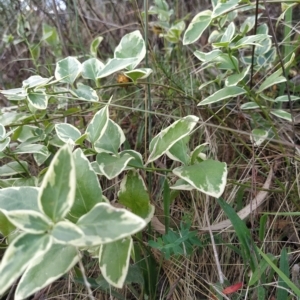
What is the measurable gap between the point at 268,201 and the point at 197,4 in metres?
1.04

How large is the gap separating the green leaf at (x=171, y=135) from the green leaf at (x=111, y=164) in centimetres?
5

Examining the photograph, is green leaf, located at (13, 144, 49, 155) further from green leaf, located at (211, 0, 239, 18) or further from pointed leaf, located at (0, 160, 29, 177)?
green leaf, located at (211, 0, 239, 18)

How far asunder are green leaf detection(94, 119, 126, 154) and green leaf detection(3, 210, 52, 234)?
0.84 feet

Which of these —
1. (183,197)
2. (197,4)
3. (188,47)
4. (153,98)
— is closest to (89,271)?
(183,197)

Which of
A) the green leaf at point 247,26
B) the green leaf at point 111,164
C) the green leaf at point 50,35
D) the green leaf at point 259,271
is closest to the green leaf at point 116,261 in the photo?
the green leaf at point 111,164

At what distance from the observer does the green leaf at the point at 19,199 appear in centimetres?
56

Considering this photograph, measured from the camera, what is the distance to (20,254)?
0.42 metres

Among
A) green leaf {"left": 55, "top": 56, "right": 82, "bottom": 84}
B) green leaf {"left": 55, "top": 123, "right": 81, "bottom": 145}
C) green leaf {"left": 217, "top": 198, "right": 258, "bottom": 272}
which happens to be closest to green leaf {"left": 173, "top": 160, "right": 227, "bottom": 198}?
green leaf {"left": 217, "top": 198, "right": 258, "bottom": 272}

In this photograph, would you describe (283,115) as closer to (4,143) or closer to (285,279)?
(285,279)

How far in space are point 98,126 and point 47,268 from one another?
0.88 ft

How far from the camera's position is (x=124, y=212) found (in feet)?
1.44

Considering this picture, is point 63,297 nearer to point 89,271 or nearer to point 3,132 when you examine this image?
point 89,271

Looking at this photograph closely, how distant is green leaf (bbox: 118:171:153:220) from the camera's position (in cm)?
66

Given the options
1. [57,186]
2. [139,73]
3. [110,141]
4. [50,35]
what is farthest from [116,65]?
[50,35]
